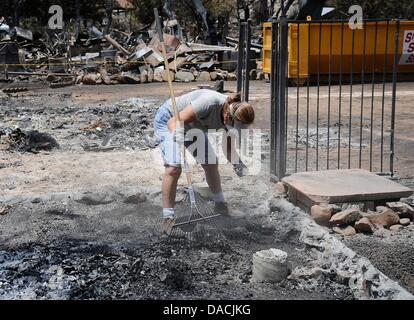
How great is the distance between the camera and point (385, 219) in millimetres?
5230

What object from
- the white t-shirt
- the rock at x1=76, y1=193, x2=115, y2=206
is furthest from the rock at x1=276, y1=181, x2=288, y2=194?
the rock at x1=76, y1=193, x2=115, y2=206

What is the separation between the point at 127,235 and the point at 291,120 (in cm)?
705

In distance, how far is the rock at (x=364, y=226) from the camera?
5.06 m

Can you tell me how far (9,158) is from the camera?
8.38 meters

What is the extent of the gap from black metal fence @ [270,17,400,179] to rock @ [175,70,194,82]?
4.93 m

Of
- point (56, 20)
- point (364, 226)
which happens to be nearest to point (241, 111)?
point (364, 226)

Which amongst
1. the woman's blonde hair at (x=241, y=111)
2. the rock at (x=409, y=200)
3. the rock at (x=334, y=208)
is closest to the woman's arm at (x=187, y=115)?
the woman's blonde hair at (x=241, y=111)

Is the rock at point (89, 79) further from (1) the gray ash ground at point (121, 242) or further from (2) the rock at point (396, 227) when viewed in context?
(2) the rock at point (396, 227)

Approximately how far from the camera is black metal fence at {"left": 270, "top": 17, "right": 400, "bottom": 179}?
21.0 ft

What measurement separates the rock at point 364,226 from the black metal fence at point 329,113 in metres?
1.49

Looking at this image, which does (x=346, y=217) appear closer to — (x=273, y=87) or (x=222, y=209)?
(x=222, y=209)

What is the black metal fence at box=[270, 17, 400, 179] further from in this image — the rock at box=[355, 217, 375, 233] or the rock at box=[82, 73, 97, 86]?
the rock at box=[82, 73, 97, 86]

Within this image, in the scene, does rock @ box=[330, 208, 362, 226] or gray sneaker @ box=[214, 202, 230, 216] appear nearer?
rock @ box=[330, 208, 362, 226]
